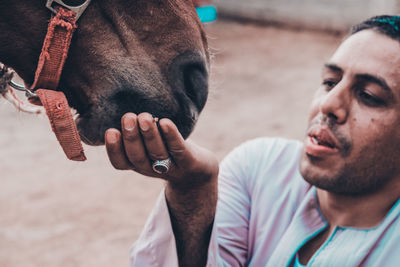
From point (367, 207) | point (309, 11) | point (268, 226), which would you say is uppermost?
point (367, 207)

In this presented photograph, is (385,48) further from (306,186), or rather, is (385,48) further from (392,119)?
(306,186)

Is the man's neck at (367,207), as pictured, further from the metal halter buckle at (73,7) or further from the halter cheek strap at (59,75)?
the metal halter buckle at (73,7)

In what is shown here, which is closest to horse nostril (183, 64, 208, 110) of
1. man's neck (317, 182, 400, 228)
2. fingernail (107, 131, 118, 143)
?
fingernail (107, 131, 118, 143)

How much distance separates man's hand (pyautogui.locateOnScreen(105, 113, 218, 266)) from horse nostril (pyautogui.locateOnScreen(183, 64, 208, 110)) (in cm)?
13

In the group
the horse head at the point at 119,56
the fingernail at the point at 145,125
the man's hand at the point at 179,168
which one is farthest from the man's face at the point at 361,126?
the fingernail at the point at 145,125

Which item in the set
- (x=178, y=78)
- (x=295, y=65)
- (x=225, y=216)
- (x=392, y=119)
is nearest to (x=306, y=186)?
(x=225, y=216)

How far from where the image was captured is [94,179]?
13.3ft

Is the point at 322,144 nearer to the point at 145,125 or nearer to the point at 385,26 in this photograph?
the point at 385,26

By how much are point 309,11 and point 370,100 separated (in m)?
8.60

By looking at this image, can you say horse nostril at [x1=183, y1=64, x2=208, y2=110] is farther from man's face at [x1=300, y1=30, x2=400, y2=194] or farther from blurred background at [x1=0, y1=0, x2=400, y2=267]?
man's face at [x1=300, y1=30, x2=400, y2=194]

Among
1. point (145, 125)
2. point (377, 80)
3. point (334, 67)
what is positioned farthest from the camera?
point (334, 67)

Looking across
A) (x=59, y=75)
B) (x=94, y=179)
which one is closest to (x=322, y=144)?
(x=59, y=75)

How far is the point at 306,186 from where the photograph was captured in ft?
5.46

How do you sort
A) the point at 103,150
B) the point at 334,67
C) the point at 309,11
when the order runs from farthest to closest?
the point at 309,11
the point at 103,150
the point at 334,67
